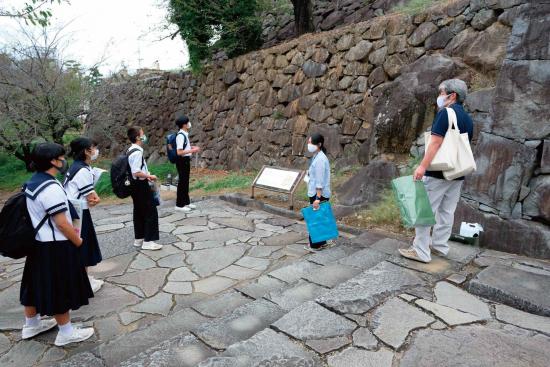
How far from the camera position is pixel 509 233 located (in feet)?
12.6

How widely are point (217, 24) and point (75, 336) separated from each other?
37.0 ft

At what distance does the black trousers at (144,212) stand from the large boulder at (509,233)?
374cm

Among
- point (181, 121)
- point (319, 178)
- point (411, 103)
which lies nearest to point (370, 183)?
point (411, 103)

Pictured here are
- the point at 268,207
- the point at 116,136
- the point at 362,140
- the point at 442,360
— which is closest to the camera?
the point at 442,360

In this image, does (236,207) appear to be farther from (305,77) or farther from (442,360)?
(442,360)

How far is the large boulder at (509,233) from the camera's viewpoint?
3.62 metres

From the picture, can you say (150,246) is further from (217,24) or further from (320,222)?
(217,24)

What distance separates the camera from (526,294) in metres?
2.77

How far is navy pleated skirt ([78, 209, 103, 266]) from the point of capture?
3477 millimetres

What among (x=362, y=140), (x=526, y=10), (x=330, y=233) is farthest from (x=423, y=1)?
(x=330, y=233)

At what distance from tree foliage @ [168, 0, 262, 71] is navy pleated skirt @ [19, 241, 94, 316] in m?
10.4

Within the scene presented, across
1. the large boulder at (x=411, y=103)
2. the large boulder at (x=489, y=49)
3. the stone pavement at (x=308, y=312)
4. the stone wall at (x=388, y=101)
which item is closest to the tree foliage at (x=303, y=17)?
the stone wall at (x=388, y=101)

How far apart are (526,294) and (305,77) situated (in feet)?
25.8

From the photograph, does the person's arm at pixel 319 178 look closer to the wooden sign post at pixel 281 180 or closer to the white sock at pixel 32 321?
the wooden sign post at pixel 281 180
